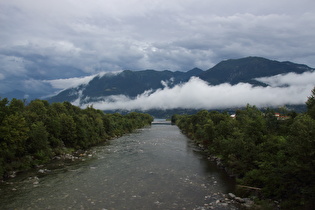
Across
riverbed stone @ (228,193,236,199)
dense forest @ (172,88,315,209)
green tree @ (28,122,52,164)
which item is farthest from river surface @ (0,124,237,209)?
green tree @ (28,122,52,164)

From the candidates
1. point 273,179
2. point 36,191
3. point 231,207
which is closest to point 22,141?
point 36,191

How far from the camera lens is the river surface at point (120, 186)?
2544cm

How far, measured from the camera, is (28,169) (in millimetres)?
41781

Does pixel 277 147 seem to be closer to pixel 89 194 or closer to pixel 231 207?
pixel 231 207

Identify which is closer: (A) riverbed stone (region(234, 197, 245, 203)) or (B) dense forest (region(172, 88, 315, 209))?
(B) dense forest (region(172, 88, 315, 209))

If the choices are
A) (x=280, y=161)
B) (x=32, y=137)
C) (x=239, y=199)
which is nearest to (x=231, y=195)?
(x=239, y=199)

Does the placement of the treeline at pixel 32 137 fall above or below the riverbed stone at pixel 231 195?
above

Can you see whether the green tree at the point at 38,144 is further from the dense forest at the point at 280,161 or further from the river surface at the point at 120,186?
the dense forest at the point at 280,161

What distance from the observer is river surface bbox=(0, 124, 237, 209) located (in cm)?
2544

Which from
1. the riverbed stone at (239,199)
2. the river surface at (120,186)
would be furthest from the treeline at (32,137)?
the riverbed stone at (239,199)

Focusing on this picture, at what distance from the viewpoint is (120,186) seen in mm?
31703

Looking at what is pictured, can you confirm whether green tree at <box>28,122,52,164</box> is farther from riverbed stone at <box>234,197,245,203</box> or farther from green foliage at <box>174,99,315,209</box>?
riverbed stone at <box>234,197,245,203</box>

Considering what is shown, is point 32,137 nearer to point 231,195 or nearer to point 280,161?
point 231,195

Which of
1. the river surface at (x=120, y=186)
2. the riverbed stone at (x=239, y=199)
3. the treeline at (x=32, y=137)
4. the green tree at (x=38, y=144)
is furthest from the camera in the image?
the green tree at (x=38, y=144)
